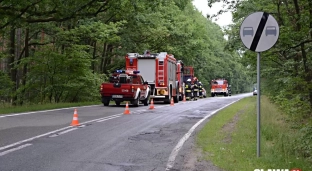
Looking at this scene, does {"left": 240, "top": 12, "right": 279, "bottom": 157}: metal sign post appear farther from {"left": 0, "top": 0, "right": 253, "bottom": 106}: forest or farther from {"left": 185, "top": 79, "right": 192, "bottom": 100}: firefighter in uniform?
{"left": 185, "top": 79, "right": 192, "bottom": 100}: firefighter in uniform

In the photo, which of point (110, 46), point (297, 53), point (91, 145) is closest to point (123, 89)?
point (297, 53)

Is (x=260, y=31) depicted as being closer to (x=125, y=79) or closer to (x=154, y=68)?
(x=125, y=79)

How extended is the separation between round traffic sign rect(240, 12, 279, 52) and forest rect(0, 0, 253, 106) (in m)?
10.9

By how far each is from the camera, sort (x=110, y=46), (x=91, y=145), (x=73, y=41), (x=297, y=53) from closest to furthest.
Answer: (x=91, y=145) < (x=297, y=53) < (x=73, y=41) < (x=110, y=46)

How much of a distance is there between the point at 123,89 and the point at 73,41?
5.30 m

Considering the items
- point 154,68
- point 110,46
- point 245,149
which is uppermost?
point 110,46

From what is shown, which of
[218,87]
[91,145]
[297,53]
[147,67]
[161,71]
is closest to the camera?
[91,145]

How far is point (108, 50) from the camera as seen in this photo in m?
35.4

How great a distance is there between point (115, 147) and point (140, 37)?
2501 centimetres

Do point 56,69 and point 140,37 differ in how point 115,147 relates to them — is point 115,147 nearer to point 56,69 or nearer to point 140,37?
point 56,69

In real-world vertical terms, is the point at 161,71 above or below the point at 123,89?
above

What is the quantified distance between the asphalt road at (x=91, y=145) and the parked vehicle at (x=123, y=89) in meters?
8.08

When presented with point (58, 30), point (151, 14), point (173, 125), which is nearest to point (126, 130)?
point (173, 125)

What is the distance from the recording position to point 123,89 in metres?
21.8
